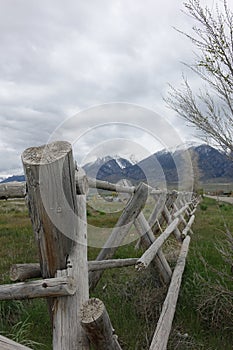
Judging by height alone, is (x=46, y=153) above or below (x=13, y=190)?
above

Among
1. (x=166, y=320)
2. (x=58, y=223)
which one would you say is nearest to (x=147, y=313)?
(x=166, y=320)

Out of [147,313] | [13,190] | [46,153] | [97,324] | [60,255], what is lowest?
[147,313]

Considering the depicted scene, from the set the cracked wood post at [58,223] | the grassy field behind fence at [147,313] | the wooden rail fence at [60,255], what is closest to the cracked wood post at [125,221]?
the grassy field behind fence at [147,313]

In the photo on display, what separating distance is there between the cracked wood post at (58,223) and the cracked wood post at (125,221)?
5.00 feet

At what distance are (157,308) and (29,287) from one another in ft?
7.45

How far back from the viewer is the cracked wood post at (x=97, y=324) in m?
1.36

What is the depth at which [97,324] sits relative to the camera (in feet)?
4.47

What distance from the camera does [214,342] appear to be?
3.05m

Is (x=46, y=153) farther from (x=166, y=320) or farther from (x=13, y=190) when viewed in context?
(x=166, y=320)

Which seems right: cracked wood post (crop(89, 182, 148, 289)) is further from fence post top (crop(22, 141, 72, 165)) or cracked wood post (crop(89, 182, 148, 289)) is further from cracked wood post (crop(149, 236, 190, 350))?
fence post top (crop(22, 141, 72, 165))

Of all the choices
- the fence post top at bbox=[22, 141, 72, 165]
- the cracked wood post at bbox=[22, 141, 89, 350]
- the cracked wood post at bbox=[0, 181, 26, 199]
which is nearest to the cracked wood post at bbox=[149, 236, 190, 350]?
the cracked wood post at bbox=[22, 141, 89, 350]

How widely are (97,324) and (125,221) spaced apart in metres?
1.79

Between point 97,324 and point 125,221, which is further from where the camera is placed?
point 125,221

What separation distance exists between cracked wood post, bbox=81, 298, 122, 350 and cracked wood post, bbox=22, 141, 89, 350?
0.06 metres
